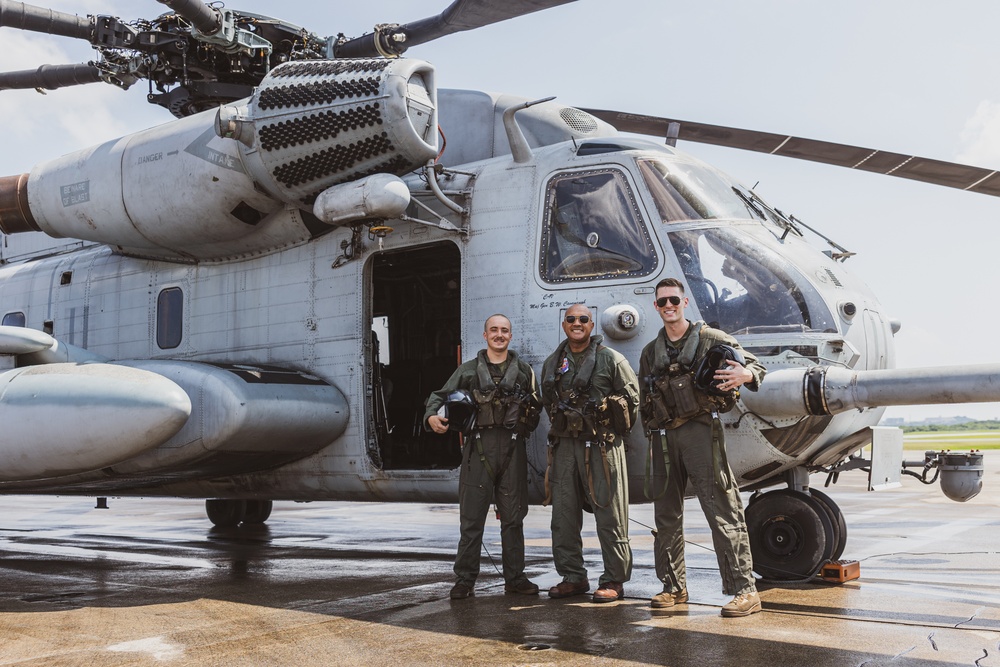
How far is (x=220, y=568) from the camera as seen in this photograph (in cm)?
793

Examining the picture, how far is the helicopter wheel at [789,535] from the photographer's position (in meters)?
6.23

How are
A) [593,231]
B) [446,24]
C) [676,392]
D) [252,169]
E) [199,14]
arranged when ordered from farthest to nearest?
[446,24] < [199,14] < [252,169] < [593,231] < [676,392]

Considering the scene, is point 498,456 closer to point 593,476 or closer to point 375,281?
point 593,476

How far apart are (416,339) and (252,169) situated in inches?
91.1

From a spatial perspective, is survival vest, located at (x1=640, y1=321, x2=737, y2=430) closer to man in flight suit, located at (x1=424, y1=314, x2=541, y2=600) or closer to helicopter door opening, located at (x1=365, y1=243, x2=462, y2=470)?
man in flight suit, located at (x1=424, y1=314, x2=541, y2=600)

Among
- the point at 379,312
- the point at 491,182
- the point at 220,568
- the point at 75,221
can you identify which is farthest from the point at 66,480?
the point at 491,182

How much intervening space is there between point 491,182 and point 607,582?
2.98 meters

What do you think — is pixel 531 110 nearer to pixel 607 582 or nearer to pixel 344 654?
pixel 607 582

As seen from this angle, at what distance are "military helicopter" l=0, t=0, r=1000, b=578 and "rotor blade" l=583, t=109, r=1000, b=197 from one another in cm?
4

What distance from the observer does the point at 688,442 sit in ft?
18.2

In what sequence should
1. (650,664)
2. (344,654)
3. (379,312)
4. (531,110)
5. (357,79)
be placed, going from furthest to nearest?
(379,312) < (531,110) < (357,79) < (344,654) < (650,664)

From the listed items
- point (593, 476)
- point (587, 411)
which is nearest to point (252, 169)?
point (587, 411)

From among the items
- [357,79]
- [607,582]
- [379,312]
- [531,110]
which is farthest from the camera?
[379,312]

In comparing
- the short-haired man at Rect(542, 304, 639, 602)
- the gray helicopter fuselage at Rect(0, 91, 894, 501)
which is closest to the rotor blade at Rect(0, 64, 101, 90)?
the gray helicopter fuselage at Rect(0, 91, 894, 501)
